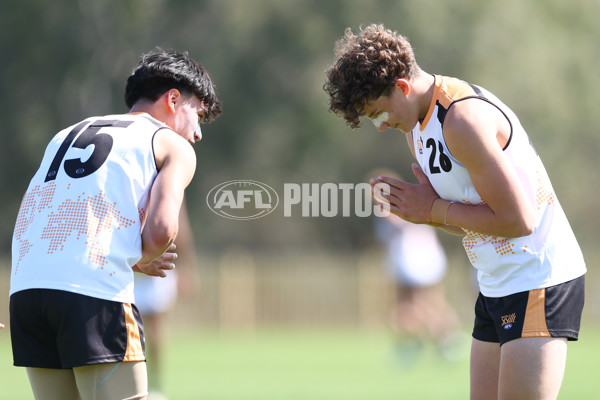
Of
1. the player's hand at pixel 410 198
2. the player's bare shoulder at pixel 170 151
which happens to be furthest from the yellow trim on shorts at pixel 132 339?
the player's hand at pixel 410 198

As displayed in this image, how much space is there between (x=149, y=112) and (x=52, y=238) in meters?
0.79

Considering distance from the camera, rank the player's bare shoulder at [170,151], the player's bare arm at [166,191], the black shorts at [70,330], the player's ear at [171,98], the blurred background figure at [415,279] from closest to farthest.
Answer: the black shorts at [70,330] → the player's bare arm at [166,191] → the player's bare shoulder at [170,151] → the player's ear at [171,98] → the blurred background figure at [415,279]

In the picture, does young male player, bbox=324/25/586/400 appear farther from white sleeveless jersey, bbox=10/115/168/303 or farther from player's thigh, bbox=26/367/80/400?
player's thigh, bbox=26/367/80/400

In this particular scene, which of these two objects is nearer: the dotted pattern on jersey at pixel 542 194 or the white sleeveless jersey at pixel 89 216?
the white sleeveless jersey at pixel 89 216

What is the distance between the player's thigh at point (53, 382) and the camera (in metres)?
3.71

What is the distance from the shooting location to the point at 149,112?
4.14 meters

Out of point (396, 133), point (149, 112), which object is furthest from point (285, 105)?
point (149, 112)

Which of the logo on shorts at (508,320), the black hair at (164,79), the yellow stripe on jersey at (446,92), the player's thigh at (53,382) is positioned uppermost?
the black hair at (164,79)

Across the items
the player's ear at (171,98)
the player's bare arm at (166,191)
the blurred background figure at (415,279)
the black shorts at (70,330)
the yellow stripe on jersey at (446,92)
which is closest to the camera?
the black shorts at (70,330)

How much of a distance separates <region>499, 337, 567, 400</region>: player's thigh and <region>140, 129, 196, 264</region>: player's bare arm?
61.4 inches

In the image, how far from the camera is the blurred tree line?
24.9 metres

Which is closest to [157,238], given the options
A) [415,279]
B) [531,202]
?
[531,202]

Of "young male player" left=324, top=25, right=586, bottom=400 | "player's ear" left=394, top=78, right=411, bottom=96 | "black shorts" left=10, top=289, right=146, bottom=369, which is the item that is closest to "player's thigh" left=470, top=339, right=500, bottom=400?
"young male player" left=324, top=25, right=586, bottom=400

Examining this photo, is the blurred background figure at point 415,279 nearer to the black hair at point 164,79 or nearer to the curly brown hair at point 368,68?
the curly brown hair at point 368,68
